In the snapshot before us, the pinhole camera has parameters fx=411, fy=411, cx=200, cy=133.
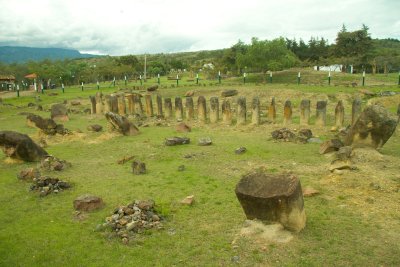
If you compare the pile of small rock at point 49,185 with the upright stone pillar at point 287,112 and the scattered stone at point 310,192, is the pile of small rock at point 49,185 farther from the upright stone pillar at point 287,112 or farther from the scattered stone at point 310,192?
the upright stone pillar at point 287,112

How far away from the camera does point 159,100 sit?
24438 mm

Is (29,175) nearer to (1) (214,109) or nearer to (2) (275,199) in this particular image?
(2) (275,199)

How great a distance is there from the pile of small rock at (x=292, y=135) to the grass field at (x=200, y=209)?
41 cm

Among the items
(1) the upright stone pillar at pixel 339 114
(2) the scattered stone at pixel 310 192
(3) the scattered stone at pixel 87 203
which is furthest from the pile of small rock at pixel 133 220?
(1) the upright stone pillar at pixel 339 114

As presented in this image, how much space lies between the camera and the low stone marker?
7762 mm

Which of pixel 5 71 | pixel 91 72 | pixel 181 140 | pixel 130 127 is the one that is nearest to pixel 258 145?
pixel 181 140

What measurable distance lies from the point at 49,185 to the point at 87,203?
2148mm

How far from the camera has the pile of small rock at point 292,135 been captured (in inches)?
612

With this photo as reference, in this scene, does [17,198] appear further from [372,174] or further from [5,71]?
[5,71]

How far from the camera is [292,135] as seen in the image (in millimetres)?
15828

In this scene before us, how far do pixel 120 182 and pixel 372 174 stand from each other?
6959 millimetres

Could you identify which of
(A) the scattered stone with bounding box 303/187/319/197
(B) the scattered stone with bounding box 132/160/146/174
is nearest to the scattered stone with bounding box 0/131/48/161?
(B) the scattered stone with bounding box 132/160/146/174

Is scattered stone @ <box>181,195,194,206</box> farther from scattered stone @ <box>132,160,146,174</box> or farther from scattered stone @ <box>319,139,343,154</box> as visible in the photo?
scattered stone @ <box>319,139,343,154</box>

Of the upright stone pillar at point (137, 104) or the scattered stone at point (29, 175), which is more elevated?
the upright stone pillar at point (137, 104)
